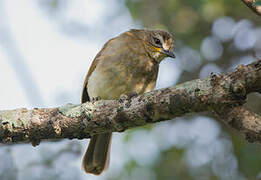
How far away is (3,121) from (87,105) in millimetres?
815

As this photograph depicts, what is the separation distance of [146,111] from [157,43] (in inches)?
102

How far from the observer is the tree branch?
2930 mm

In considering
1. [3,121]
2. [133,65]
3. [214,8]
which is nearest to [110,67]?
[133,65]

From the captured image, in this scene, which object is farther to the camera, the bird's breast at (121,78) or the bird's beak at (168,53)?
the bird's beak at (168,53)

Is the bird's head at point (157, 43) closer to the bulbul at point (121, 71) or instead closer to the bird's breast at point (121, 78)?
the bulbul at point (121, 71)

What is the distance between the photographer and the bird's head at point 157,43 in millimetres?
5707

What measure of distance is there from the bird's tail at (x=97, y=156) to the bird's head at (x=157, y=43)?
1389mm

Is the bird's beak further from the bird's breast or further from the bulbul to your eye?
the bird's breast

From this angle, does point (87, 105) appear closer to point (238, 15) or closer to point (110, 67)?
point (110, 67)

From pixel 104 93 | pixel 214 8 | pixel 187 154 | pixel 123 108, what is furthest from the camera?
pixel 214 8

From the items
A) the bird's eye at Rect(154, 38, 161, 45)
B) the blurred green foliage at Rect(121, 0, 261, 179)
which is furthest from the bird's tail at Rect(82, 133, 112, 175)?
the bird's eye at Rect(154, 38, 161, 45)

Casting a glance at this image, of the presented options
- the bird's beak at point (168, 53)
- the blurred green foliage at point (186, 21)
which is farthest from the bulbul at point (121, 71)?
the blurred green foliage at point (186, 21)

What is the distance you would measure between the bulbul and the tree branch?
1.17m

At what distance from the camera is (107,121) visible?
3.81 metres
